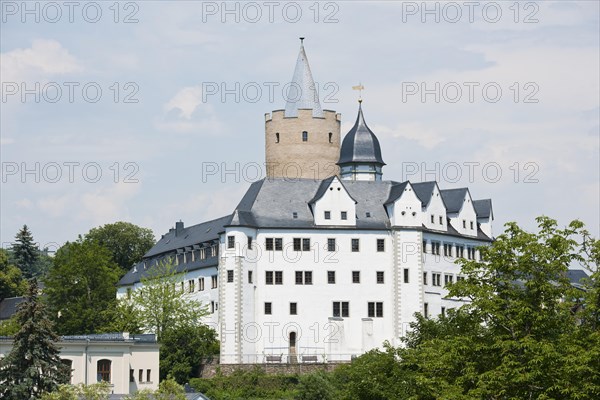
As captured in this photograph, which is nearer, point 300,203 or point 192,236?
point 300,203

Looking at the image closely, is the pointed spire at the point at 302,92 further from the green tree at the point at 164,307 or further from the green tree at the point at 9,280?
the green tree at the point at 9,280

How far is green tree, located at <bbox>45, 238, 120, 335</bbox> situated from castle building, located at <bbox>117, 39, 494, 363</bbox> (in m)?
7.43

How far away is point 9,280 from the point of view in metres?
124

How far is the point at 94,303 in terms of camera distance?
10119 centimetres

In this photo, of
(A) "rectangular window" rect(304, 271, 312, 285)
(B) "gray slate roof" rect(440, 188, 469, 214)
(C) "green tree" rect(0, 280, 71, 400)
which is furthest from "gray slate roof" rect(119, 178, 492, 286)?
(C) "green tree" rect(0, 280, 71, 400)

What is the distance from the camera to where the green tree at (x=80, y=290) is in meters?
98.4

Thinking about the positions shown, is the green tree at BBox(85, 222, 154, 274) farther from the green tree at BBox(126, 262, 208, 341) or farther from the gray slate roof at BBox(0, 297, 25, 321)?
the green tree at BBox(126, 262, 208, 341)

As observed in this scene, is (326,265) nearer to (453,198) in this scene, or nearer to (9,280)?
(453,198)

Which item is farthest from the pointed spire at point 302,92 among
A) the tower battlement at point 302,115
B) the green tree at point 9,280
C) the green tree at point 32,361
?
the green tree at point 32,361

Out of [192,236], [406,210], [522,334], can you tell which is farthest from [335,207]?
[522,334]

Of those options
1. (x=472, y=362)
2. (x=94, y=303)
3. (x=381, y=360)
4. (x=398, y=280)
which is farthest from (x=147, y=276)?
(x=472, y=362)

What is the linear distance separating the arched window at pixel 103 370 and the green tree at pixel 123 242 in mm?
56489

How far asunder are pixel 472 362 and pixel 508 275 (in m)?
2.98

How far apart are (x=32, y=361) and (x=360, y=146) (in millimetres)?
52775
